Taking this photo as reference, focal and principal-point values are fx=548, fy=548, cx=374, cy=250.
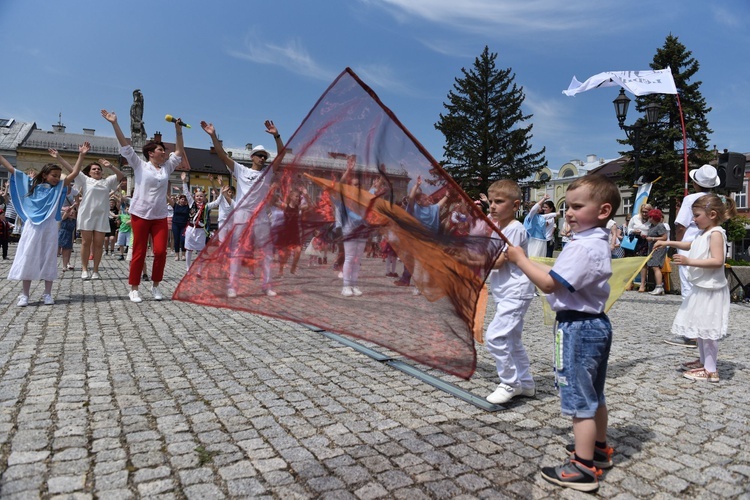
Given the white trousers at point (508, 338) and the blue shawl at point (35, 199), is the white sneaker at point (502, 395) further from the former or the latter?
the blue shawl at point (35, 199)

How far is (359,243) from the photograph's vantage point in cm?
339

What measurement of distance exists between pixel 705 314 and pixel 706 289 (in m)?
0.25

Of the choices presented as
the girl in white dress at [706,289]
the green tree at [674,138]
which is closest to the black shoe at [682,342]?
the girl in white dress at [706,289]

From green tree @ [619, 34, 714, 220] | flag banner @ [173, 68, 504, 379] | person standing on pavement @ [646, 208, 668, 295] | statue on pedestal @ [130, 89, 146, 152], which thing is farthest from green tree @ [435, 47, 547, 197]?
flag banner @ [173, 68, 504, 379]

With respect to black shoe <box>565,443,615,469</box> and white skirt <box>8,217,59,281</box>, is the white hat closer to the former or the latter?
black shoe <box>565,443,615,469</box>

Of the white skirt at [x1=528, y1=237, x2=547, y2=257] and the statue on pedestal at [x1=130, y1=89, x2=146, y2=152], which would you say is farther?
the statue on pedestal at [x1=130, y1=89, x2=146, y2=152]

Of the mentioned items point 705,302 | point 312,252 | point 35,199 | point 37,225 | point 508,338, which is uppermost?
point 35,199

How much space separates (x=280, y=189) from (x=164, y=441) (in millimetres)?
1629

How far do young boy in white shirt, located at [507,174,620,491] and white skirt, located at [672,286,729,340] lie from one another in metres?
2.74

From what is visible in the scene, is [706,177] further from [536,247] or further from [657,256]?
[657,256]

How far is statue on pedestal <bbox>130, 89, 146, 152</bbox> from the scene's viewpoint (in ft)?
130

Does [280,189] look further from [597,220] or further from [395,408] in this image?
[597,220]

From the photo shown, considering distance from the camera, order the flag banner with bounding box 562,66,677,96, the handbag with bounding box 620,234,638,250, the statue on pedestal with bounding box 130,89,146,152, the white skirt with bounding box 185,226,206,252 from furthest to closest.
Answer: the statue on pedestal with bounding box 130,89,146,152
the white skirt with bounding box 185,226,206,252
the handbag with bounding box 620,234,638,250
the flag banner with bounding box 562,66,677,96

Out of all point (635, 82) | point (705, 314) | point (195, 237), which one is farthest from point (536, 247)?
point (195, 237)
